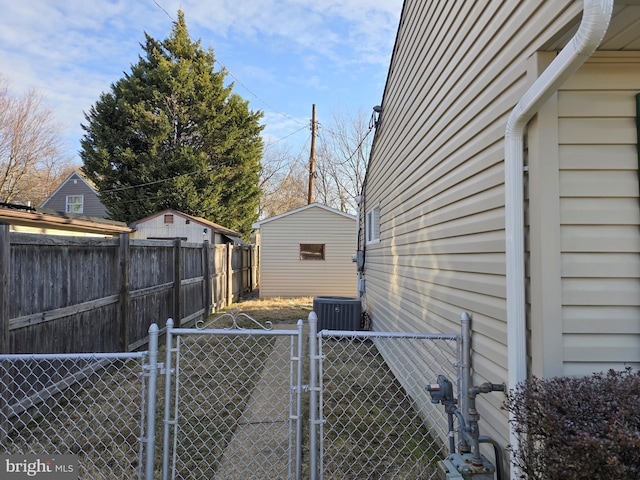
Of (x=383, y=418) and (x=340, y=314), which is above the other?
(x=340, y=314)

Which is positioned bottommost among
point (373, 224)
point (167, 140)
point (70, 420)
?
point (70, 420)

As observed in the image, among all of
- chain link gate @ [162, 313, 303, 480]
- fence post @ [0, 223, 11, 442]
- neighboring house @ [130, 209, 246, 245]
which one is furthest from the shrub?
neighboring house @ [130, 209, 246, 245]

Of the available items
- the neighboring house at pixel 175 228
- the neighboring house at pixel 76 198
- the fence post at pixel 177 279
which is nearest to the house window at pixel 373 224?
the fence post at pixel 177 279

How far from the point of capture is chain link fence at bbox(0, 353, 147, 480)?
2.89m

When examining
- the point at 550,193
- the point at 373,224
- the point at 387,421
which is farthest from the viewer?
the point at 373,224

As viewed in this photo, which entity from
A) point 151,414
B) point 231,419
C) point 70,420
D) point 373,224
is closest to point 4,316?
point 70,420

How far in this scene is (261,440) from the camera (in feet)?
10.8

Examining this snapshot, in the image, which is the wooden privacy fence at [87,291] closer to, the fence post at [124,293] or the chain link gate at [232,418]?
the fence post at [124,293]

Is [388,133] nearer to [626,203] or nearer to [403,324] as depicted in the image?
[403,324]

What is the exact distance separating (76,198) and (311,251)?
57.8 feet

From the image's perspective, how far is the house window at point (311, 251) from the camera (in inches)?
553

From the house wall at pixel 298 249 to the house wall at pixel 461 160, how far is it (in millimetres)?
8721

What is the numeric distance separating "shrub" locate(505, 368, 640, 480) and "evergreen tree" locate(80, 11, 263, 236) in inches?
744

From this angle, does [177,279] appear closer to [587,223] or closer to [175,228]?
[587,223]
